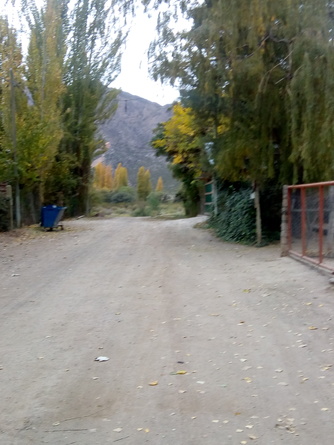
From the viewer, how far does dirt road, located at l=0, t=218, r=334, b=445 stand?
15.6 ft

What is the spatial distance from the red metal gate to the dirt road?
58 centimetres

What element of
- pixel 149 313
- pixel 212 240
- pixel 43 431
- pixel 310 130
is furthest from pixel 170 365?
pixel 212 240

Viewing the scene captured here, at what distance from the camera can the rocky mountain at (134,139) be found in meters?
89.1

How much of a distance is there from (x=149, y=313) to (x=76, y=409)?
143 inches

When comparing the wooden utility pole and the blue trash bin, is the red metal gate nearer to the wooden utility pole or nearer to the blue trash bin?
the blue trash bin

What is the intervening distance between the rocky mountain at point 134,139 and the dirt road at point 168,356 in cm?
7416

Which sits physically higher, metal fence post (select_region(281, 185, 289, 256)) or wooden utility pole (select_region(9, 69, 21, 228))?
wooden utility pole (select_region(9, 69, 21, 228))

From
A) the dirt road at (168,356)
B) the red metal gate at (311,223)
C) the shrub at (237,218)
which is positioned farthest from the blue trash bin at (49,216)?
the red metal gate at (311,223)

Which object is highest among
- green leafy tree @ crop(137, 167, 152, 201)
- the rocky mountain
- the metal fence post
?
the rocky mountain

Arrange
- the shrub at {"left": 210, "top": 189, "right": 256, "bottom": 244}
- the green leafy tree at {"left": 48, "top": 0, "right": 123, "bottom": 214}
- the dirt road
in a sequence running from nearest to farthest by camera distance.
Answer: the dirt road, the shrub at {"left": 210, "top": 189, "right": 256, "bottom": 244}, the green leafy tree at {"left": 48, "top": 0, "right": 123, "bottom": 214}

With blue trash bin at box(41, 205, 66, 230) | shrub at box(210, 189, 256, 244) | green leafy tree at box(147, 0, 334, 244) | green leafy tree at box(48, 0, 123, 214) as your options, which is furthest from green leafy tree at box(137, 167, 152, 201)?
green leafy tree at box(147, 0, 334, 244)

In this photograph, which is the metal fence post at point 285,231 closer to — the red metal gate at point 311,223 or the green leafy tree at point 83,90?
the red metal gate at point 311,223

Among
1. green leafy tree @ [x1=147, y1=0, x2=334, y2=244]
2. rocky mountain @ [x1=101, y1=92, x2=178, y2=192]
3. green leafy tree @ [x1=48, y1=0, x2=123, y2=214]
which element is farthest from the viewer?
rocky mountain @ [x1=101, y1=92, x2=178, y2=192]

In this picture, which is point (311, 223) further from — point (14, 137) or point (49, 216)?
point (14, 137)
